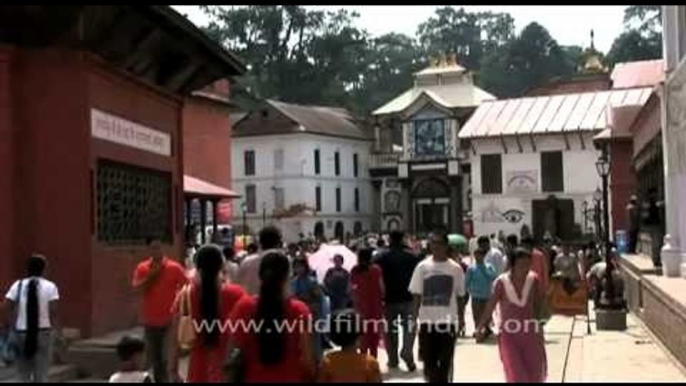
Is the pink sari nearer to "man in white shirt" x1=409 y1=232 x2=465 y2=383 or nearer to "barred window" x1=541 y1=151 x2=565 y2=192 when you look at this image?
"man in white shirt" x1=409 y1=232 x2=465 y2=383

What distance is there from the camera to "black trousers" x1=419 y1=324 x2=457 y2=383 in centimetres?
1032

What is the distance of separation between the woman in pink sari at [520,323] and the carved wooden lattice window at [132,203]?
6.94 m

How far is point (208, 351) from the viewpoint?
289 inches

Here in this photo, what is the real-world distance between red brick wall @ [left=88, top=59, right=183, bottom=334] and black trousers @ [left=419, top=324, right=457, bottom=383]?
17.3 ft

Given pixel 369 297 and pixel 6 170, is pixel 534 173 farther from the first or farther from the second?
pixel 6 170

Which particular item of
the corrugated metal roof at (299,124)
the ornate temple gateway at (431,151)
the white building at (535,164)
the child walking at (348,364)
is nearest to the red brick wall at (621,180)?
the white building at (535,164)

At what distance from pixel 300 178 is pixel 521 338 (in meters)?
66.0

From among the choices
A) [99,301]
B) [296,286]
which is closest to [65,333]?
[99,301]

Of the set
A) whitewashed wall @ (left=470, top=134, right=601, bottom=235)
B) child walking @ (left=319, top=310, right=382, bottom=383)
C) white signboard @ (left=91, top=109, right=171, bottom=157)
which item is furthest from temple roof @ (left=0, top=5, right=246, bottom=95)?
whitewashed wall @ (left=470, top=134, right=601, bottom=235)

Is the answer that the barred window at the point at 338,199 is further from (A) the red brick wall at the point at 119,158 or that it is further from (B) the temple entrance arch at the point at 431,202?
(A) the red brick wall at the point at 119,158

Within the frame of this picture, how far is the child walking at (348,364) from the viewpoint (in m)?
5.82

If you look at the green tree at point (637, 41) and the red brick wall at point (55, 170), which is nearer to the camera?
the red brick wall at point (55, 170)

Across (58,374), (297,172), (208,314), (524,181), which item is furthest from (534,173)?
(208,314)

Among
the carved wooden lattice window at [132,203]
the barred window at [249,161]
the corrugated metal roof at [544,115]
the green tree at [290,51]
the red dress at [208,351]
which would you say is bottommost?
the red dress at [208,351]
